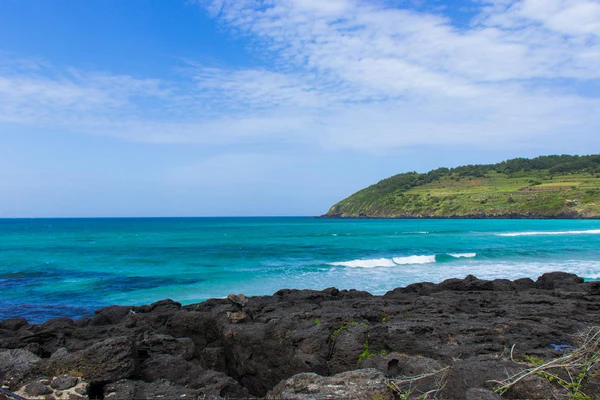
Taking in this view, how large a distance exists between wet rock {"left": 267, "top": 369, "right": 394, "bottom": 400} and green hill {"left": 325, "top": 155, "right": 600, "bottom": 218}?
12648cm

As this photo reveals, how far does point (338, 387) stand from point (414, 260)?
109ft

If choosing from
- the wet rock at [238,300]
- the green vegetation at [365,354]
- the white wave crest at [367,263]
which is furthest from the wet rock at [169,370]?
the white wave crest at [367,263]

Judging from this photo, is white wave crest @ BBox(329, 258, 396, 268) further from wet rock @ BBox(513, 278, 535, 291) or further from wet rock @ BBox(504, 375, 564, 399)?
wet rock @ BBox(504, 375, 564, 399)

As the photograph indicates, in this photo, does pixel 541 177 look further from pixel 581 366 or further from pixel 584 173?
pixel 581 366

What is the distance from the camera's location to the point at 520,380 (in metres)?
5.42

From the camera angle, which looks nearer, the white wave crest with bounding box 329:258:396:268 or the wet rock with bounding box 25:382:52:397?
the wet rock with bounding box 25:382:52:397

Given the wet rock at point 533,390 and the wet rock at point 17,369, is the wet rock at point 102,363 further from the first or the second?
the wet rock at point 533,390

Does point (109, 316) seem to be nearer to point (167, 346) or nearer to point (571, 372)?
point (167, 346)

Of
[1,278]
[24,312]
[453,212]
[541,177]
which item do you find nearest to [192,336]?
[24,312]

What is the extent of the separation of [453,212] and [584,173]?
4644cm

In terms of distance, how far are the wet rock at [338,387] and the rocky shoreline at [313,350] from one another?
0.05 ft

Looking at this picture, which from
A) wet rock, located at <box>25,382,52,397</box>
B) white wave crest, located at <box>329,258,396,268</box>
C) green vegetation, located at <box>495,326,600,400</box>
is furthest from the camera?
white wave crest, located at <box>329,258,396,268</box>

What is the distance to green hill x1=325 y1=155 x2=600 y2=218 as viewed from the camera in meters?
117

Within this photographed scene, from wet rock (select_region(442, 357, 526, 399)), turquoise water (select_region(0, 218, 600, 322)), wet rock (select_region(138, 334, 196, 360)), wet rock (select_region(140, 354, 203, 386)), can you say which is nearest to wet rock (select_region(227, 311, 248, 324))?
wet rock (select_region(138, 334, 196, 360))
